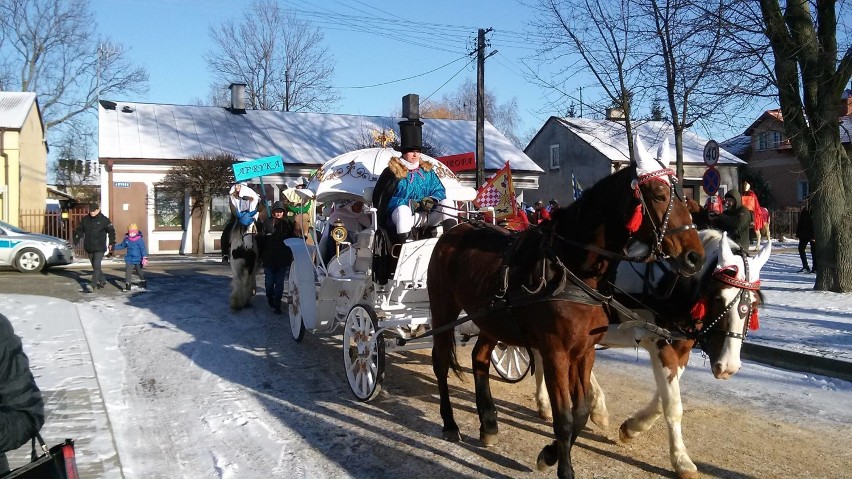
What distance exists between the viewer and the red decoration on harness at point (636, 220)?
4.16 meters

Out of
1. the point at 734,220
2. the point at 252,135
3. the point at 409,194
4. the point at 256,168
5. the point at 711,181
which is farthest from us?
the point at 252,135

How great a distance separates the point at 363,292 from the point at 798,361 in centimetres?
470

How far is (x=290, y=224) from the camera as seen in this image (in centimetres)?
1188

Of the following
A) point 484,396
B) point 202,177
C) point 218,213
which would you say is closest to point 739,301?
point 484,396

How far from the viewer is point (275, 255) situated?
11.3 meters

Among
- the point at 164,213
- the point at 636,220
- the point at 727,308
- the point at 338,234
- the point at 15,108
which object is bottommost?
the point at 727,308

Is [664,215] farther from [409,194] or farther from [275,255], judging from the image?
[275,255]

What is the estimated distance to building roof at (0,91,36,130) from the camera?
27.4 meters

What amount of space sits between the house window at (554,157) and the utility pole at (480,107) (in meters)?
16.3

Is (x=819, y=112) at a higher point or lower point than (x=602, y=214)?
higher

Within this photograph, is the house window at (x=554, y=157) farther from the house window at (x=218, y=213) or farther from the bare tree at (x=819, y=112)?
the bare tree at (x=819, y=112)

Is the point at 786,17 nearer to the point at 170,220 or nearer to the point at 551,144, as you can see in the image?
the point at 170,220

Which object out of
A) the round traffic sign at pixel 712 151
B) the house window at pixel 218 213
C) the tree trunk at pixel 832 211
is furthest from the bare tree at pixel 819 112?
the house window at pixel 218 213

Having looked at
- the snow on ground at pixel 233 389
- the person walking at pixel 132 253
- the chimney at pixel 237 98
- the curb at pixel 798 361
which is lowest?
the snow on ground at pixel 233 389
